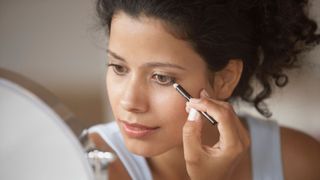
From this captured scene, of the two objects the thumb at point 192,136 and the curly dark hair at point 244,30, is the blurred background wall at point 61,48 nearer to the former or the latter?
the curly dark hair at point 244,30

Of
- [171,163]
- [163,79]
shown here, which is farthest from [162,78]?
[171,163]

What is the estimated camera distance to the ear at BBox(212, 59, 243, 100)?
0.69m

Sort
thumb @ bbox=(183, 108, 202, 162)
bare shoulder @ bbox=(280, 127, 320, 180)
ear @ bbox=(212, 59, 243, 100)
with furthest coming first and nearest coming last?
bare shoulder @ bbox=(280, 127, 320, 180) → ear @ bbox=(212, 59, 243, 100) → thumb @ bbox=(183, 108, 202, 162)

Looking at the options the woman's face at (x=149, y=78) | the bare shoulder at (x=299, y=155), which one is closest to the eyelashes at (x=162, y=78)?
the woman's face at (x=149, y=78)

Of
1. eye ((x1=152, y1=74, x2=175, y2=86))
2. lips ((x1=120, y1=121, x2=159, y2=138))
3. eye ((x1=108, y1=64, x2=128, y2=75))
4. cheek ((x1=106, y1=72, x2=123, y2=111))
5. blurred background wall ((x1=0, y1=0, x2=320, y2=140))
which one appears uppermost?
blurred background wall ((x1=0, y1=0, x2=320, y2=140))

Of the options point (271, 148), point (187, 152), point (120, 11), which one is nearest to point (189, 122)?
point (187, 152)

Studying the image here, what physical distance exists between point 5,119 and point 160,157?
1.50 ft

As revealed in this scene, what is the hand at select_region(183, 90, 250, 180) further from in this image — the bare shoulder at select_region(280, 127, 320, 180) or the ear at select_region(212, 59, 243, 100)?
the bare shoulder at select_region(280, 127, 320, 180)

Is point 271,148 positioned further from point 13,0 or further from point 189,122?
point 13,0

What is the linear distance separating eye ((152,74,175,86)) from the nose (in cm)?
2

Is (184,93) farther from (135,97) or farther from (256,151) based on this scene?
(256,151)

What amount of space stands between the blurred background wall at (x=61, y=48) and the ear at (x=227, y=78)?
8.4 inches

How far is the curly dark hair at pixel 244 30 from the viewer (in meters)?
0.63

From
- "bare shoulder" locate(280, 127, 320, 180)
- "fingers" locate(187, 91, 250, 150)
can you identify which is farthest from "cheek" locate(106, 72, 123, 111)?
"bare shoulder" locate(280, 127, 320, 180)
